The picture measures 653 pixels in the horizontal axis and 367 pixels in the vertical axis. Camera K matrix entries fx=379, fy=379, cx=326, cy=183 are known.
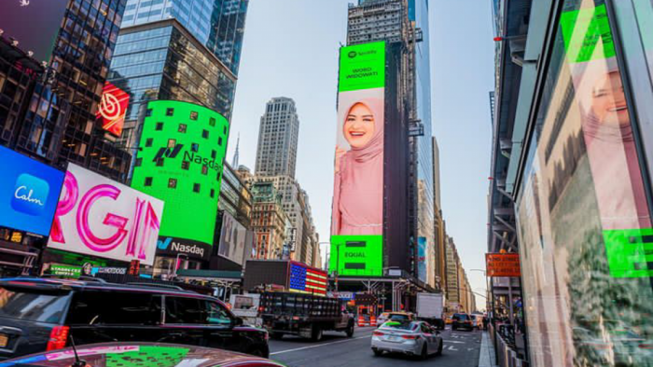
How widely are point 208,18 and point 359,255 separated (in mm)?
66680


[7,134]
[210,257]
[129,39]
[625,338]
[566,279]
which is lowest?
[625,338]

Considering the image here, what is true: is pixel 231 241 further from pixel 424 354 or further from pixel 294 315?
pixel 424 354

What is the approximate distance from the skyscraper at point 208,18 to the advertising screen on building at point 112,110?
40.2 m

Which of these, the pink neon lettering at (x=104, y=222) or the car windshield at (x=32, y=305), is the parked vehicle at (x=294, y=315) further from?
the pink neon lettering at (x=104, y=222)

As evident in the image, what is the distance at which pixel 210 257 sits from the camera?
2630 inches

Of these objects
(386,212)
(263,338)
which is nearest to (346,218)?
(386,212)

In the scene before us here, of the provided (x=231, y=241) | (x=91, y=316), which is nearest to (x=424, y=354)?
(x=91, y=316)

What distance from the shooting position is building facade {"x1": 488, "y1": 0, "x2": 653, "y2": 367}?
1681mm

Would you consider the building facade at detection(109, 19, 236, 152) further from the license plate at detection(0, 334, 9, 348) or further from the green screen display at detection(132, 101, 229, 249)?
the license plate at detection(0, 334, 9, 348)

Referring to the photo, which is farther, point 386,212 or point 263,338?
point 386,212

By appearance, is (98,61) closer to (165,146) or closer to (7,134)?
(165,146)

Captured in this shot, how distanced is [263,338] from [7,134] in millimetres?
33057

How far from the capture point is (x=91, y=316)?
5.45 m

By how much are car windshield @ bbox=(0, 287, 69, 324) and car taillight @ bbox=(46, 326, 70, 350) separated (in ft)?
0.45
